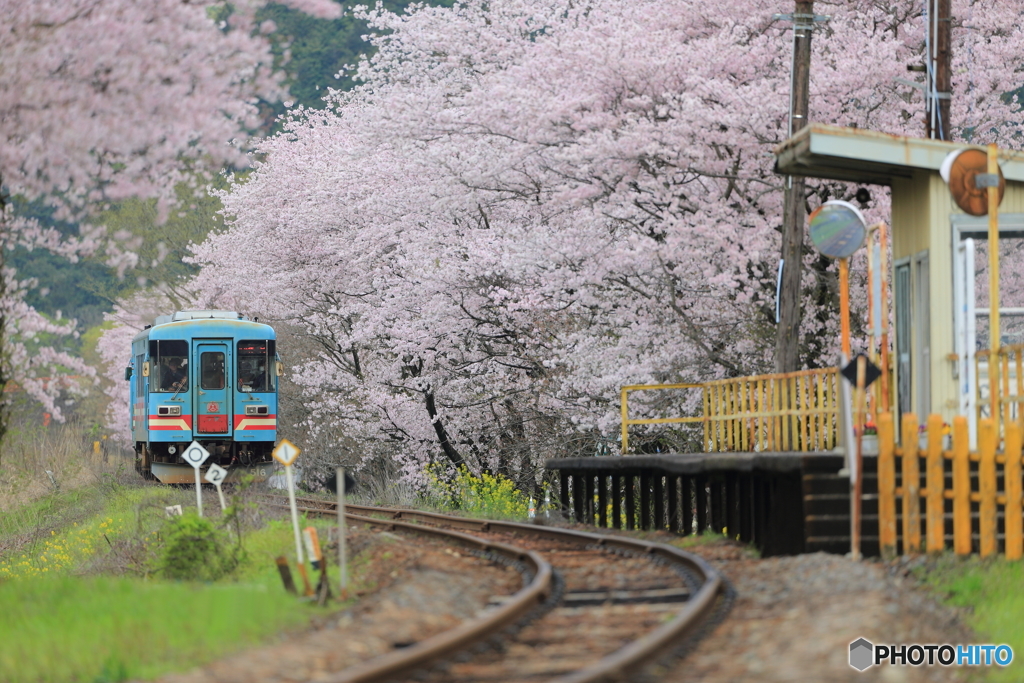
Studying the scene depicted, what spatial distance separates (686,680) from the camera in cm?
611

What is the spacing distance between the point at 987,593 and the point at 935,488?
139 centimetres

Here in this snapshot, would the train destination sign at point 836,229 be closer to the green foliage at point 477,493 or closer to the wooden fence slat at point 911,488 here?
the wooden fence slat at point 911,488

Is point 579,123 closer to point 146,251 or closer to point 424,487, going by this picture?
point 424,487

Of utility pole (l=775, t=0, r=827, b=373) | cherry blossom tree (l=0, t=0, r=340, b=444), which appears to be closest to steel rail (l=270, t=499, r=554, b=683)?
cherry blossom tree (l=0, t=0, r=340, b=444)

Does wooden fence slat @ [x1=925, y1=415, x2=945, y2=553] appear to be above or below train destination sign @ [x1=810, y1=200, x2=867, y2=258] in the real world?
below

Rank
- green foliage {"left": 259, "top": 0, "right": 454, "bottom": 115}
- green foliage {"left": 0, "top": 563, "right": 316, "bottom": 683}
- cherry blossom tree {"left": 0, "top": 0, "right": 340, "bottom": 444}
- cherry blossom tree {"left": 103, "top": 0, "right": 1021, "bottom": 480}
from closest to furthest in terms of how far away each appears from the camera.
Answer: green foliage {"left": 0, "top": 563, "right": 316, "bottom": 683}, cherry blossom tree {"left": 0, "top": 0, "right": 340, "bottom": 444}, cherry blossom tree {"left": 103, "top": 0, "right": 1021, "bottom": 480}, green foliage {"left": 259, "top": 0, "right": 454, "bottom": 115}

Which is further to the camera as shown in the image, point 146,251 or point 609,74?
point 146,251

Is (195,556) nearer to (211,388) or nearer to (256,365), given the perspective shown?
(211,388)

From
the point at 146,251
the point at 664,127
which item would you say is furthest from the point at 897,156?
the point at 146,251

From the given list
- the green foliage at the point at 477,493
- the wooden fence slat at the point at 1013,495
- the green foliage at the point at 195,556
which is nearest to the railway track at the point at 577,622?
the wooden fence slat at the point at 1013,495

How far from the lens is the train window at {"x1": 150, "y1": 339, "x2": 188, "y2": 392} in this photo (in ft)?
78.3

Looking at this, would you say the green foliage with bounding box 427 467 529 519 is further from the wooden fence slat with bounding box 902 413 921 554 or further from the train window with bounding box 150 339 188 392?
the wooden fence slat with bounding box 902 413 921 554

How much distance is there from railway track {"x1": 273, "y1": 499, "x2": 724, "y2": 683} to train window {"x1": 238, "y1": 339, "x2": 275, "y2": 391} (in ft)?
42.7

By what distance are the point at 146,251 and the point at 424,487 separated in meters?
30.2
